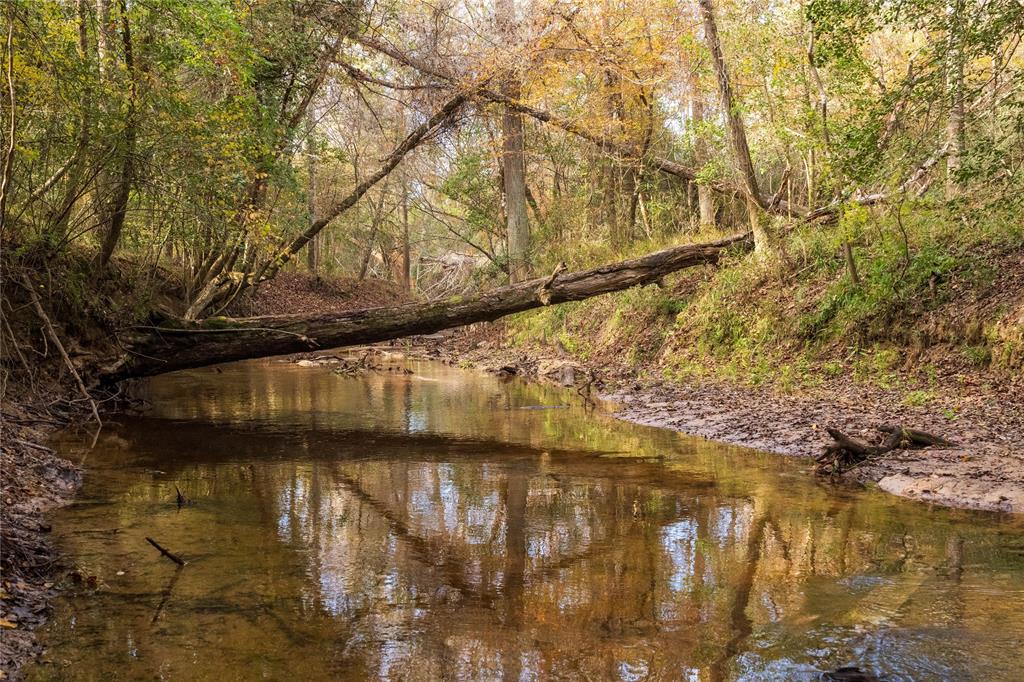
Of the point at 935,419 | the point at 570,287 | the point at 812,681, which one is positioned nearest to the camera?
the point at 812,681

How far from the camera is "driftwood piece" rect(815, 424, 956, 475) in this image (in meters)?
8.23

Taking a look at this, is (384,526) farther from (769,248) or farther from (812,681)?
(769,248)

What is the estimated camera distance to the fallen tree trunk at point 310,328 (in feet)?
38.4

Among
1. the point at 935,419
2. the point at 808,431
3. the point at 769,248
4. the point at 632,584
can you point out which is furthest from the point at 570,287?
the point at 632,584

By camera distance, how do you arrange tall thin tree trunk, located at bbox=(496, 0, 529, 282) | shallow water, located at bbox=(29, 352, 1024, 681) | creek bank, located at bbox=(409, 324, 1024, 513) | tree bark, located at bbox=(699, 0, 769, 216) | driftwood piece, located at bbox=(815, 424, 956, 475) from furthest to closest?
1. tall thin tree trunk, located at bbox=(496, 0, 529, 282)
2. tree bark, located at bbox=(699, 0, 769, 216)
3. driftwood piece, located at bbox=(815, 424, 956, 475)
4. creek bank, located at bbox=(409, 324, 1024, 513)
5. shallow water, located at bbox=(29, 352, 1024, 681)

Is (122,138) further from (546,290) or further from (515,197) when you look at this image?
(515,197)

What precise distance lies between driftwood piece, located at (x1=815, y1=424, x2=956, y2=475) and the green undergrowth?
1.79m

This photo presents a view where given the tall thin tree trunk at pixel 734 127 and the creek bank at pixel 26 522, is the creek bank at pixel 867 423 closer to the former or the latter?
the tall thin tree trunk at pixel 734 127

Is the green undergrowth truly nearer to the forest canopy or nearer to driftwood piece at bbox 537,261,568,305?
the forest canopy

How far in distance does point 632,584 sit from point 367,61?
1497cm

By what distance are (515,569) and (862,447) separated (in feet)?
14.5

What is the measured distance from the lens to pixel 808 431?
965 cm

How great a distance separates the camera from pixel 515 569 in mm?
5605

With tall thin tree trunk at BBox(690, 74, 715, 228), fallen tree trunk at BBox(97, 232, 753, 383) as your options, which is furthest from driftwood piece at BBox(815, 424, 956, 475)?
tall thin tree trunk at BBox(690, 74, 715, 228)
